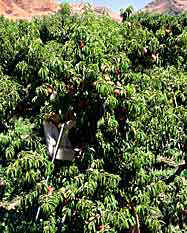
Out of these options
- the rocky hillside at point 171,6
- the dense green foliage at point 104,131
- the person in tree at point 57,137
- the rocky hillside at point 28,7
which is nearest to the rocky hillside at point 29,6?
the rocky hillside at point 28,7

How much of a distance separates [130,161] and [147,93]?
89 centimetres

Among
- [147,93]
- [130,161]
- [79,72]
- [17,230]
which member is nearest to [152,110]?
[147,93]

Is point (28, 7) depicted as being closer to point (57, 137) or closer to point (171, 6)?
point (171, 6)

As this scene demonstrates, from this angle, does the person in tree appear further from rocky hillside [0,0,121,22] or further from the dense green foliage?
rocky hillside [0,0,121,22]

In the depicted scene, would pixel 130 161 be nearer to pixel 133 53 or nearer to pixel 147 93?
pixel 147 93

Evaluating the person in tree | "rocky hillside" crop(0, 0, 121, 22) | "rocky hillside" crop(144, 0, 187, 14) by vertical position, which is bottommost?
the person in tree

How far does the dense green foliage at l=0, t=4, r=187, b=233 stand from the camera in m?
5.28

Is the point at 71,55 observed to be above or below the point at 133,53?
below

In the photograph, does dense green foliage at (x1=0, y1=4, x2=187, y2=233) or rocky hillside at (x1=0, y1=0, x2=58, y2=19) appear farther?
rocky hillside at (x1=0, y1=0, x2=58, y2=19)

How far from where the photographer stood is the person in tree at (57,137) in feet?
19.4

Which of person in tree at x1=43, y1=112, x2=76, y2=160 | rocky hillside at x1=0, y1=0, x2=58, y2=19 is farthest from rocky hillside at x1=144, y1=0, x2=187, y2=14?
person in tree at x1=43, y1=112, x2=76, y2=160

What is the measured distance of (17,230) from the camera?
7938 millimetres

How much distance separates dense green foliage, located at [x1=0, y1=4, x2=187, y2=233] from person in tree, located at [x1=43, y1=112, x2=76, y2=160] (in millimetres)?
117

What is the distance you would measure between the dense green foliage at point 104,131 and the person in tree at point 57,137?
0.12m
